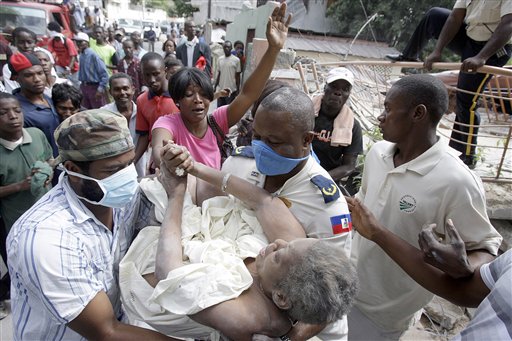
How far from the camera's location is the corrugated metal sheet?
1791cm

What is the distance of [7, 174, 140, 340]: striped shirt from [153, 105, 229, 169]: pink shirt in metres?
0.88

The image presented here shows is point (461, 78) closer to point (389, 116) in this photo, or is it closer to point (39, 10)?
point (389, 116)

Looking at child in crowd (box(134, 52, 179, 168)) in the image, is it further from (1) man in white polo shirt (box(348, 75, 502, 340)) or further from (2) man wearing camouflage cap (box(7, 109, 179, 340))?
(1) man in white polo shirt (box(348, 75, 502, 340))

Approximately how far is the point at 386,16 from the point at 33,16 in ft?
48.5

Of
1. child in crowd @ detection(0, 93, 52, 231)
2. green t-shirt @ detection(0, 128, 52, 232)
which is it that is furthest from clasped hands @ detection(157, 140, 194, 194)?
green t-shirt @ detection(0, 128, 52, 232)

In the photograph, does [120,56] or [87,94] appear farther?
[120,56]

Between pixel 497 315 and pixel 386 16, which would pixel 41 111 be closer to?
pixel 497 315

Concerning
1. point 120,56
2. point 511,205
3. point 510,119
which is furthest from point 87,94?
point 510,119

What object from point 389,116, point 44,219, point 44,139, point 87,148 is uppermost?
point 389,116

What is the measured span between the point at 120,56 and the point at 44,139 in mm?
7268

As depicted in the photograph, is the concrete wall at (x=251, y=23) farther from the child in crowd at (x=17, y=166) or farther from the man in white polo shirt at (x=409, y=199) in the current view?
the man in white polo shirt at (x=409, y=199)

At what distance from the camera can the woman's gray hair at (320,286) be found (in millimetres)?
1128

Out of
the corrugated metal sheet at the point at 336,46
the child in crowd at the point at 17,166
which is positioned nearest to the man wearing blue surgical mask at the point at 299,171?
the child in crowd at the point at 17,166

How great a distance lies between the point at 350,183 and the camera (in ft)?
12.8
